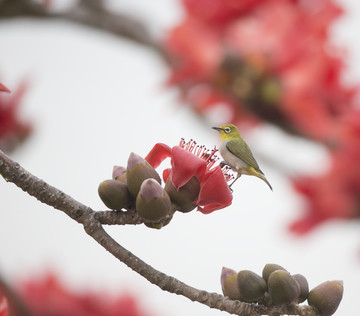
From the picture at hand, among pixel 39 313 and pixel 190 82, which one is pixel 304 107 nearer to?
pixel 190 82

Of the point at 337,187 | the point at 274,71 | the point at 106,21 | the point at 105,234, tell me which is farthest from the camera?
the point at 106,21

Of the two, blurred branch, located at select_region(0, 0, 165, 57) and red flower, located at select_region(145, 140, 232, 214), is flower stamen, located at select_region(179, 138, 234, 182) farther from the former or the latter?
blurred branch, located at select_region(0, 0, 165, 57)

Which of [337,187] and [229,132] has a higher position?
[337,187]

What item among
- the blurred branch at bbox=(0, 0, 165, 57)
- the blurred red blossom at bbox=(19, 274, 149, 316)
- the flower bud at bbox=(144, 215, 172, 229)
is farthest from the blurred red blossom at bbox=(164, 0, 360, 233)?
the flower bud at bbox=(144, 215, 172, 229)

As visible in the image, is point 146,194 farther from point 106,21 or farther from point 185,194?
point 106,21

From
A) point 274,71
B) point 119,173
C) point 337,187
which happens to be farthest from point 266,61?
point 119,173

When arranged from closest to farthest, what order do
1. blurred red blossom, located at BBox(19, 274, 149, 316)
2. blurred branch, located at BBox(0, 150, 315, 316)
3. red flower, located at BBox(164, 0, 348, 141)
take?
blurred branch, located at BBox(0, 150, 315, 316) → red flower, located at BBox(164, 0, 348, 141) → blurred red blossom, located at BBox(19, 274, 149, 316)
